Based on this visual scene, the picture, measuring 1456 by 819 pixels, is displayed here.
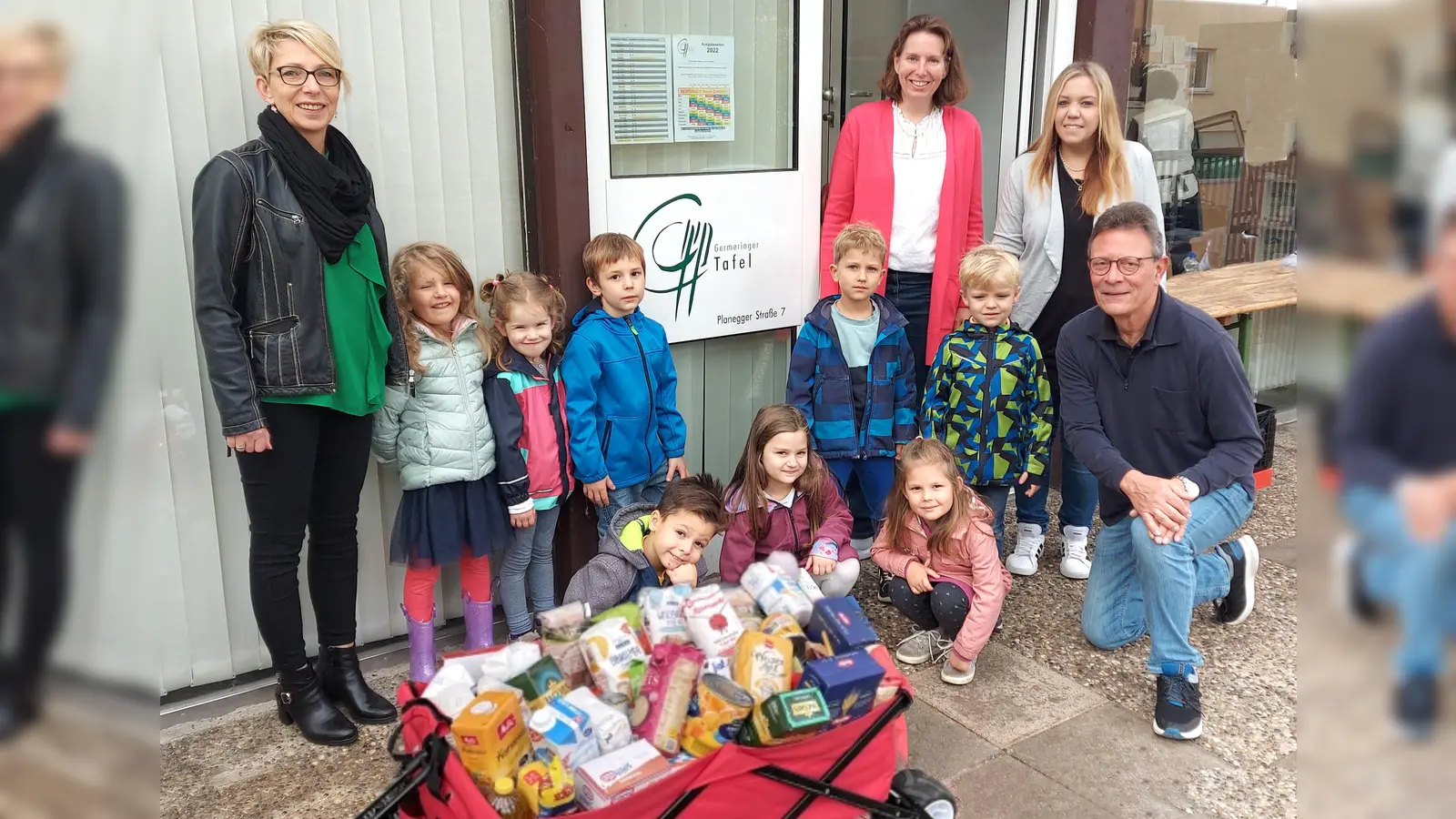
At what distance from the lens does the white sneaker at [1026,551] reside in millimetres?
4145

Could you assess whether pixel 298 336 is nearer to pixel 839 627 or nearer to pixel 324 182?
pixel 324 182

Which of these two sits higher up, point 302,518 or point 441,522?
point 302,518

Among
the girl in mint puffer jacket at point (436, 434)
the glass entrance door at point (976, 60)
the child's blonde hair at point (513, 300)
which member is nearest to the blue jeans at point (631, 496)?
the girl in mint puffer jacket at point (436, 434)

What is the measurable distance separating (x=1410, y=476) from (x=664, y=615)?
7.56 feet

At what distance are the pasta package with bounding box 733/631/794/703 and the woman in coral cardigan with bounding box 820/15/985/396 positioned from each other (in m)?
1.87

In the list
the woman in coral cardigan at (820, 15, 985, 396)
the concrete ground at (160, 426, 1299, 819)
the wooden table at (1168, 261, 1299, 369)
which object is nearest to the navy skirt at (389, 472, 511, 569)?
the concrete ground at (160, 426, 1299, 819)

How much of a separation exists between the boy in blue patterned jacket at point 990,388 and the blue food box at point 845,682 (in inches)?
63.5

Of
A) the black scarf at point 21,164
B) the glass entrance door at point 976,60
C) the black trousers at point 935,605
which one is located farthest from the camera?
the glass entrance door at point 976,60

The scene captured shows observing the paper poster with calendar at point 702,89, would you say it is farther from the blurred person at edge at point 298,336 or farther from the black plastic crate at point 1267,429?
the black plastic crate at point 1267,429

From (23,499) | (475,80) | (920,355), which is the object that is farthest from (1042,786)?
(23,499)

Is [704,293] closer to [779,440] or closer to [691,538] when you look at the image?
[779,440]

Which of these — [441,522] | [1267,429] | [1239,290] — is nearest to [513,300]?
[441,522]

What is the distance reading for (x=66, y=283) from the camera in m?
0.39

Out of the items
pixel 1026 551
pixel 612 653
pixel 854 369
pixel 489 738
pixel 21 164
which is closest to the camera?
pixel 21 164
